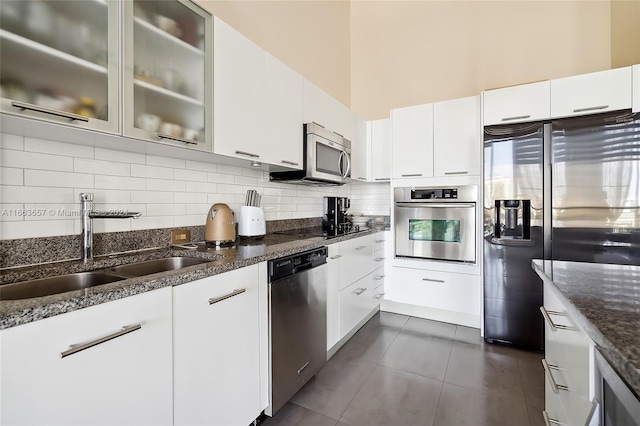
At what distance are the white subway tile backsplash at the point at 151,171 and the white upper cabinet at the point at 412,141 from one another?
7.18ft

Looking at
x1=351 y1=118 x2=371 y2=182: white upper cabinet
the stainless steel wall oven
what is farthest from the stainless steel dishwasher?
x1=351 y1=118 x2=371 y2=182: white upper cabinet

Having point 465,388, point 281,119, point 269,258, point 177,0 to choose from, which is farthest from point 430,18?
point 465,388

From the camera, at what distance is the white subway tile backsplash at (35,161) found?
1154mm

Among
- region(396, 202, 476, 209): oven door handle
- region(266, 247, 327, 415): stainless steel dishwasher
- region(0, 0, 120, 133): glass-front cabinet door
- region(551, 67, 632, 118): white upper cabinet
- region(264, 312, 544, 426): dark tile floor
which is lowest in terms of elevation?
region(264, 312, 544, 426): dark tile floor

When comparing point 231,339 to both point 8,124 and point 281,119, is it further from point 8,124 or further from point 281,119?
point 281,119

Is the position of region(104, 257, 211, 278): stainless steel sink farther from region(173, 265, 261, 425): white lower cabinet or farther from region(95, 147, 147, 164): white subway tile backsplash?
region(95, 147, 147, 164): white subway tile backsplash

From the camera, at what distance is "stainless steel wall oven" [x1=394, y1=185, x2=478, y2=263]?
2.73 m

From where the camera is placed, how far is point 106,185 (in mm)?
1465

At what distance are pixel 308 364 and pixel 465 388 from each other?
3.37 feet

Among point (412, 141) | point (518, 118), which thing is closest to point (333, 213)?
point (412, 141)

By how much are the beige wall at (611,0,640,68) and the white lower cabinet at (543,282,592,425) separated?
114 inches

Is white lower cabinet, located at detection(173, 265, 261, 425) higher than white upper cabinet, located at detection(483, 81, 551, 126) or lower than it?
lower

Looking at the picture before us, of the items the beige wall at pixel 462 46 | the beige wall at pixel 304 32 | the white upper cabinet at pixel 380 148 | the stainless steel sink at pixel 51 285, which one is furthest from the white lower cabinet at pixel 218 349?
the beige wall at pixel 462 46

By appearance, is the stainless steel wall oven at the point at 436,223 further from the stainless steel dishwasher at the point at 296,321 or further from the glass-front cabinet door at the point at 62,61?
the glass-front cabinet door at the point at 62,61
